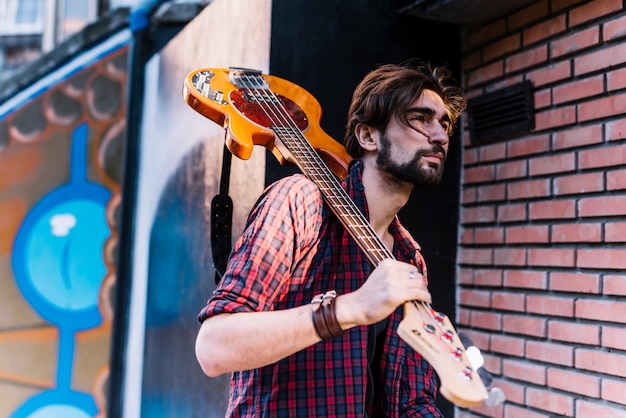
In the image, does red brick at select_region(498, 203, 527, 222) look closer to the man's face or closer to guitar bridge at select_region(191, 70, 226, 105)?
the man's face

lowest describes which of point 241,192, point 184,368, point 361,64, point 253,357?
point 184,368

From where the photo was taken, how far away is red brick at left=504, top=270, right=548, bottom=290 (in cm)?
296

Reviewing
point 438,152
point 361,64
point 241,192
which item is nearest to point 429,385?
point 438,152

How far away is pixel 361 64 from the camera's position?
3199mm

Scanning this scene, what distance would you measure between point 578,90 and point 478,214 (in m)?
0.80

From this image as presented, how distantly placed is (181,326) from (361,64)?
5.77ft

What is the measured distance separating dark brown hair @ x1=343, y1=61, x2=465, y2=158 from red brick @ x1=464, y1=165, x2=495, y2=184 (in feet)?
3.17

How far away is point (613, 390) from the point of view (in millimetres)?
2576

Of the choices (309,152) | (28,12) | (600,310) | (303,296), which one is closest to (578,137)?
(600,310)

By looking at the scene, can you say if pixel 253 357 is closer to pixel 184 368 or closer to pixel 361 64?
pixel 361 64

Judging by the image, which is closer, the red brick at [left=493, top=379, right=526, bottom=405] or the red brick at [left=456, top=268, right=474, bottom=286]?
the red brick at [left=493, top=379, right=526, bottom=405]

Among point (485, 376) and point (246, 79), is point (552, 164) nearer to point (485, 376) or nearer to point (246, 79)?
point (246, 79)

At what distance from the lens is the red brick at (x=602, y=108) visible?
2.64 meters

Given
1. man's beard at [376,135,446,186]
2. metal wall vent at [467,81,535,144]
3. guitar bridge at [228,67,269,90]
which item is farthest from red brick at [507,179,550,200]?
guitar bridge at [228,67,269,90]
